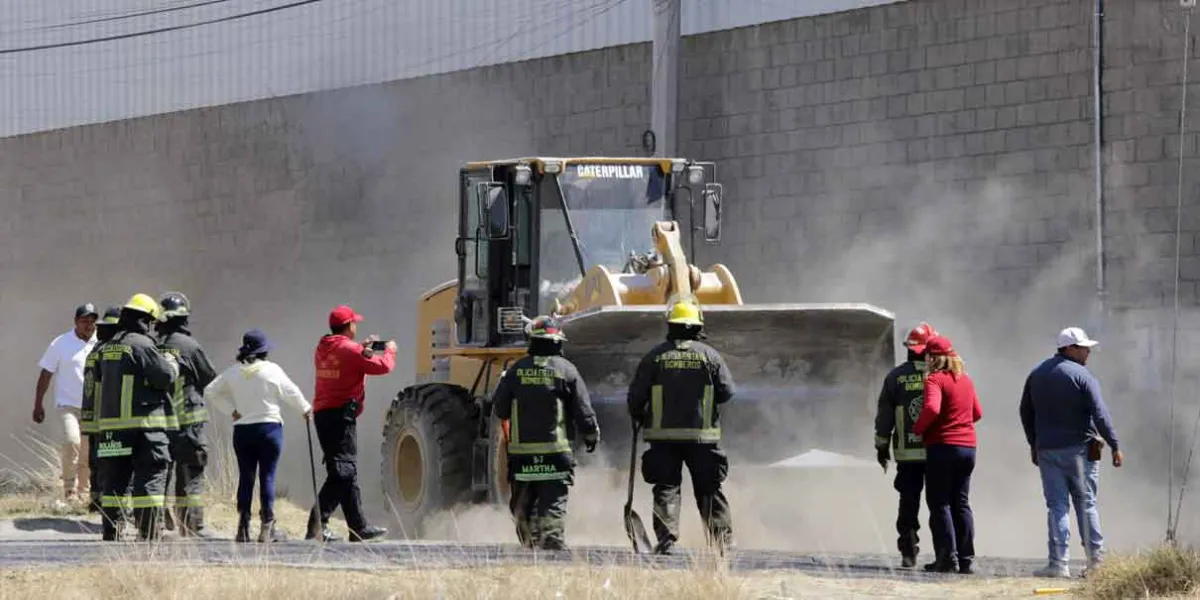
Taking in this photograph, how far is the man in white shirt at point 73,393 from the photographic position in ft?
60.0

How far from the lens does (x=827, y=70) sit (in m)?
22.6

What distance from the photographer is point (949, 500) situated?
13.5 meters

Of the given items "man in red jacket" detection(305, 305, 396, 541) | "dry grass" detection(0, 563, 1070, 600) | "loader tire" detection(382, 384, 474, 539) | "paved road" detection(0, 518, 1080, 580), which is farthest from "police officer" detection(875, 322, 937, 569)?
"loader tire" detection(382, 384, 474, 539)

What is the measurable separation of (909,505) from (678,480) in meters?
1.58

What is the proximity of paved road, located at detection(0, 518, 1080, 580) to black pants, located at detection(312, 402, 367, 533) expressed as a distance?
42 centimetres

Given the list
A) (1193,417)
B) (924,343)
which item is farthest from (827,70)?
(924,343)

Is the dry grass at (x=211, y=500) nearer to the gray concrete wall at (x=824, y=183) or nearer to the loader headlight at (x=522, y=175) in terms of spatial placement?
the loader headlight at (x=522, y=175)

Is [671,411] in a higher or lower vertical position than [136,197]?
lower

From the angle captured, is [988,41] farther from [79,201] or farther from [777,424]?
[79,201]

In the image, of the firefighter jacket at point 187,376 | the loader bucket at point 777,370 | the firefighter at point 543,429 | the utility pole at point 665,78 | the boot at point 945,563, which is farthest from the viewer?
the utility pole at point 665,78

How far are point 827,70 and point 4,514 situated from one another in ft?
33.7

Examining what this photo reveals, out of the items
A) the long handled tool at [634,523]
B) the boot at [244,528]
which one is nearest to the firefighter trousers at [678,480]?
the long handled tool at [634,523]

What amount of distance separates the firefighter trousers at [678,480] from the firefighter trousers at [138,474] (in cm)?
350

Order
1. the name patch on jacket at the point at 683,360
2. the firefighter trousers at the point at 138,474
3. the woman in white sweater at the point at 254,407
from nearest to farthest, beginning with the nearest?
1. the name patch on jacket at the point at 683,360
2. the firefighter trousers at the point at 138,474
3. the woman in white sweater at the point at 254,407
